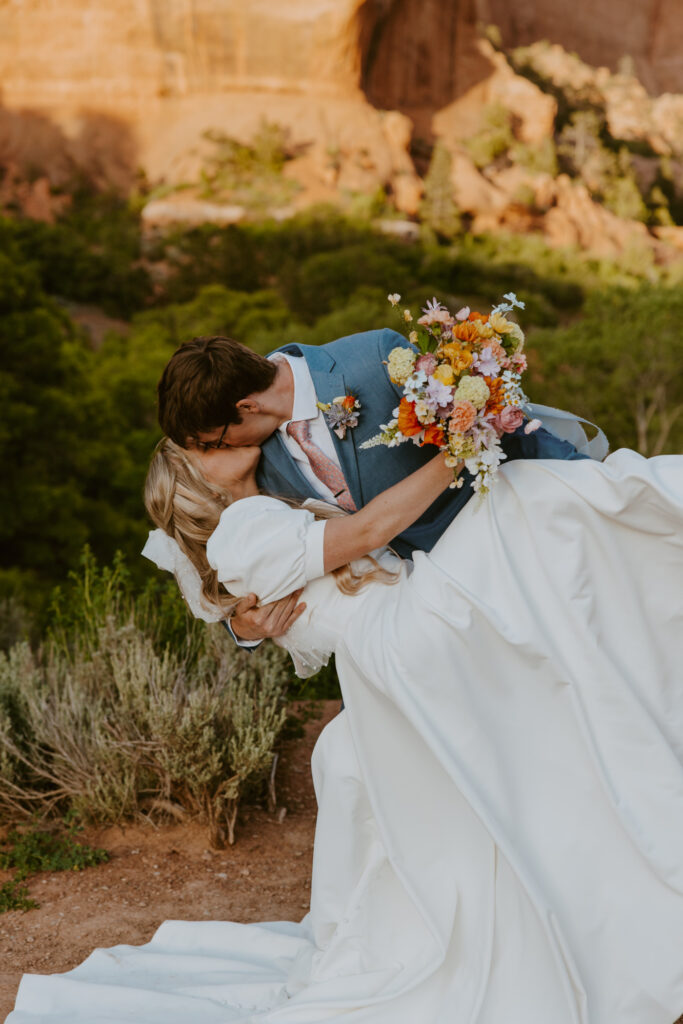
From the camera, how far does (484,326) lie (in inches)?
98.6

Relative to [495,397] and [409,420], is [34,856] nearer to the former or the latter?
[409,420]

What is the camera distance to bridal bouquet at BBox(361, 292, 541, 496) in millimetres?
2369

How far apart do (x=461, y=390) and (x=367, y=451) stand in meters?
0.62

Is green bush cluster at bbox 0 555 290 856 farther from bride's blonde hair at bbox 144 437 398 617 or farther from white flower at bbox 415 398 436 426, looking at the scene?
white flower at bbox 415 398 436 426

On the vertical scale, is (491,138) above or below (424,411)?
below

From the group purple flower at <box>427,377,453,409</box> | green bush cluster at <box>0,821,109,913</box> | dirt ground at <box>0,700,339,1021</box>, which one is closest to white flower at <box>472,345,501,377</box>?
purple flower at <box>427,377,453,409</box>

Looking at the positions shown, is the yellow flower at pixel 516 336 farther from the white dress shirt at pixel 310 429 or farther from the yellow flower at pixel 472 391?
the white dress shirt at pixel 310 429

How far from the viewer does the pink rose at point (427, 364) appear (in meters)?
2.44

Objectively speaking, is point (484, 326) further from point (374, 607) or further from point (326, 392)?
point (374, 607)

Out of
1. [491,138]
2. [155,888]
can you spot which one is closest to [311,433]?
[155,888]

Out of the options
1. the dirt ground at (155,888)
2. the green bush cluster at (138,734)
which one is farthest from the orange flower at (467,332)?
the dirt ground at (155,888)

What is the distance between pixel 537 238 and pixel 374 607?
3195 cm

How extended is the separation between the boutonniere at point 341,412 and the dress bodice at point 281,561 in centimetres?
30

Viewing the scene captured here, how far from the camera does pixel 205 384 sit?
106 inches
